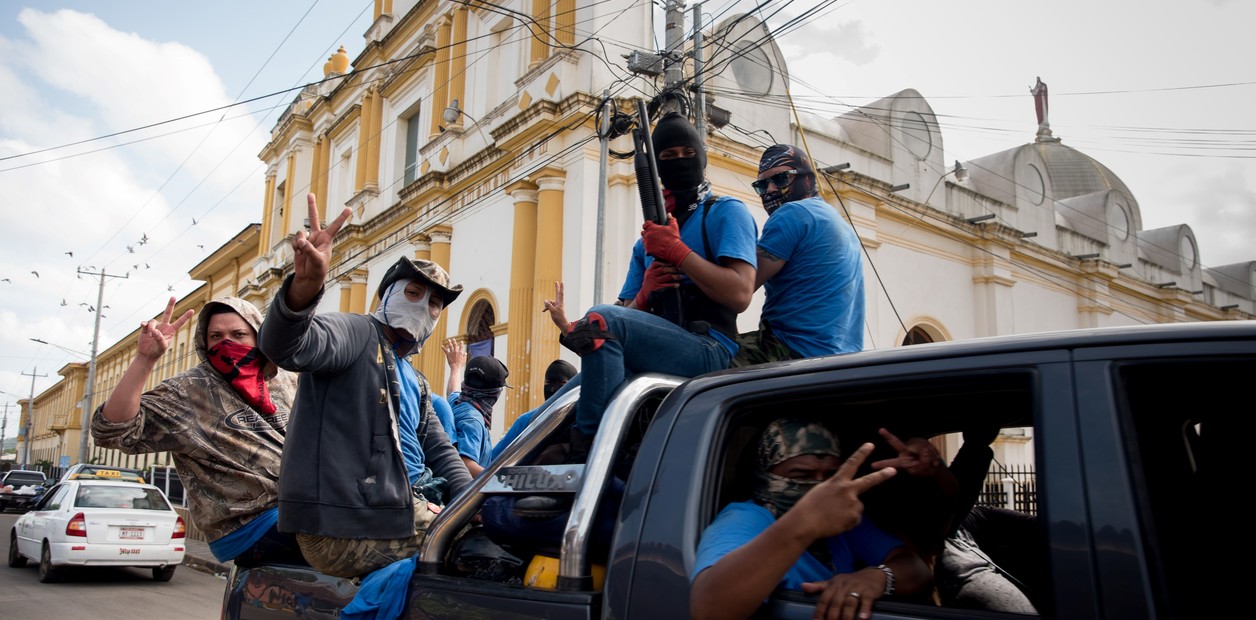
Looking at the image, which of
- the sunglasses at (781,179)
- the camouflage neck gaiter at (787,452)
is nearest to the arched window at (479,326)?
the sunglasses at (781,179)

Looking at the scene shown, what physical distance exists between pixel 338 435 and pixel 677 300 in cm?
116

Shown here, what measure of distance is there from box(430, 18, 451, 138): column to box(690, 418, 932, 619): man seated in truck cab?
16.8 m

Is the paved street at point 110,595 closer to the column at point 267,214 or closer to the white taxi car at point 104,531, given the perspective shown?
the white taxi car at point 104,531

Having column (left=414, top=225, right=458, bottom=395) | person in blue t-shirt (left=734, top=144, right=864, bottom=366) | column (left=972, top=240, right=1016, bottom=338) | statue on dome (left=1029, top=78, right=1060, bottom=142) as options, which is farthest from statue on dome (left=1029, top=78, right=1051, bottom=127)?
person in blue t-shirt (left=734, top=144, right=864, bottom=366)

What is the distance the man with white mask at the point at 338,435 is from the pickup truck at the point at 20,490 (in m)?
25.5

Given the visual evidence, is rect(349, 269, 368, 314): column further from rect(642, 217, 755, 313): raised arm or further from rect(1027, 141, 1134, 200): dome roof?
rect(1027, 141, 1134, 200): dome roof

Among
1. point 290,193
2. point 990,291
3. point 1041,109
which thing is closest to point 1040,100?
point 1041,109

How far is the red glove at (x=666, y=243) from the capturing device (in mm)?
2754

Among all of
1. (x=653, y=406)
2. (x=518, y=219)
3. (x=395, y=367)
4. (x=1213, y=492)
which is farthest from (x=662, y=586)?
(x=518, y=219)

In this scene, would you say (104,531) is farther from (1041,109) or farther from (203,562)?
(1041,109)

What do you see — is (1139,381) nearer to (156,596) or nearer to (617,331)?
(617,331)

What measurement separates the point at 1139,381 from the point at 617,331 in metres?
1.33

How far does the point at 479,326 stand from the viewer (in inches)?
631

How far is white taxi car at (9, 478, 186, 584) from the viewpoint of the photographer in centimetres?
1033
